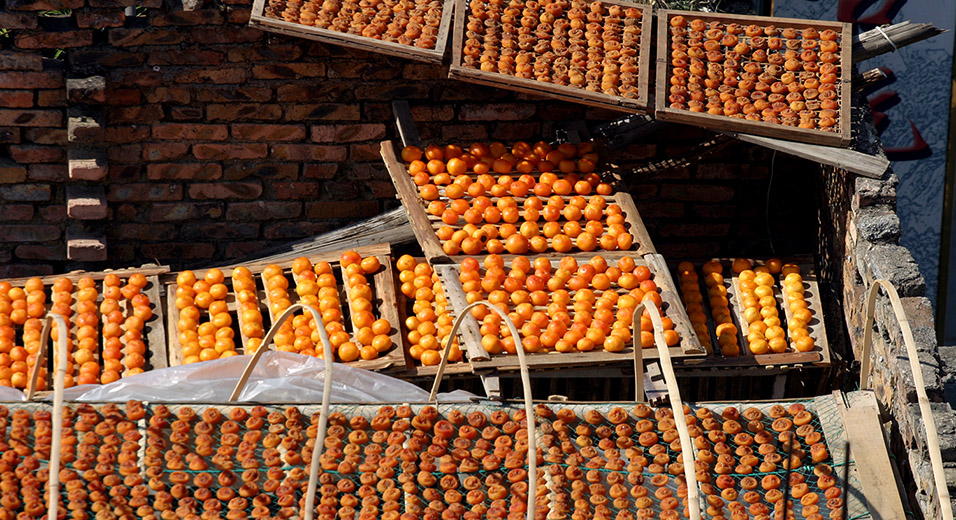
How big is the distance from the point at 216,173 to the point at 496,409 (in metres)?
2.37

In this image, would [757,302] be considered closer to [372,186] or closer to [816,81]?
[816,81]

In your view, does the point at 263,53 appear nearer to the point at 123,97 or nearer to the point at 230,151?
the point at 230,151

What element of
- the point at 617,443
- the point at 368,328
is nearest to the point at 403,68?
the point at 368,328

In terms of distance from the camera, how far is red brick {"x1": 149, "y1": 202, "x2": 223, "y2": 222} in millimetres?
5020

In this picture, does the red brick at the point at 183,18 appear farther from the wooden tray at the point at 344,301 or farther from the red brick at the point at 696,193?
the red brick at the point at 696,193

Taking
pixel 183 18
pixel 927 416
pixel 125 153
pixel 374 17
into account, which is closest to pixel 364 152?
pixel 374 17

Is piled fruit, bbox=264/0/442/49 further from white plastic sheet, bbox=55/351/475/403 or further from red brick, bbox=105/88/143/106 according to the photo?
white plastic sheet, bbox=55/351/475/403

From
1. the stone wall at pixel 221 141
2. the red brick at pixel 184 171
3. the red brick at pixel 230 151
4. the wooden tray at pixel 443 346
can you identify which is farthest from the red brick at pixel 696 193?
the red brick at pixel 184 171

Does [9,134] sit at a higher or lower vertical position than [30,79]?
lower

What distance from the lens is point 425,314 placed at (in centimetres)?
434

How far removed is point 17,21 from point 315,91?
1.43m

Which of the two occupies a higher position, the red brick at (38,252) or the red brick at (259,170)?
the red brick at (259,170)

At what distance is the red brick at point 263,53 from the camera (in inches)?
188

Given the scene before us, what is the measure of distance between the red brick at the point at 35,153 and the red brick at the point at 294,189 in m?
1.07
